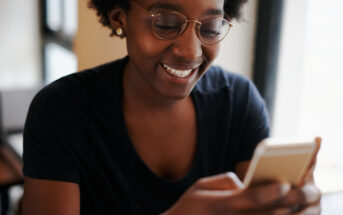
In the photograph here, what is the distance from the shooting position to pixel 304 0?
163cm

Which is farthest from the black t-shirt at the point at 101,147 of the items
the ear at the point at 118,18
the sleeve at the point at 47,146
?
the ear at the point at 118,18

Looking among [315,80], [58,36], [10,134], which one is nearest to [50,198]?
[315,80]

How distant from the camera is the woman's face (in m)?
0.97

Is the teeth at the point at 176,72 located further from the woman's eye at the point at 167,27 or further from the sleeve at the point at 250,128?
the sleeve at the point at 250,128

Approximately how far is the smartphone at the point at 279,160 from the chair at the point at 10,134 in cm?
165

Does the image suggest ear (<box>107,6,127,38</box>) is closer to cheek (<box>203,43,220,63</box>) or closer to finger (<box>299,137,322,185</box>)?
cheek (<box>203,43,220,63</box>)

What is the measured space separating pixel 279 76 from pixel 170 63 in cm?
88

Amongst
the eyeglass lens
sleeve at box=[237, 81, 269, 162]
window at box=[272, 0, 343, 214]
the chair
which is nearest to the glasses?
the eyeglass lens

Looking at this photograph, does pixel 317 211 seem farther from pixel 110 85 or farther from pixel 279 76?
pixel 279 76

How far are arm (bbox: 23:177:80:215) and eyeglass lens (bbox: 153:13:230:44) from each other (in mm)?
435

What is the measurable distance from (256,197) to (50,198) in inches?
21.5

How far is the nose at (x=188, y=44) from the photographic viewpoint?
97 cm

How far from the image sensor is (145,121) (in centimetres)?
118

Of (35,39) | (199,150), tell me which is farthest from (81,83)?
(35,39)
